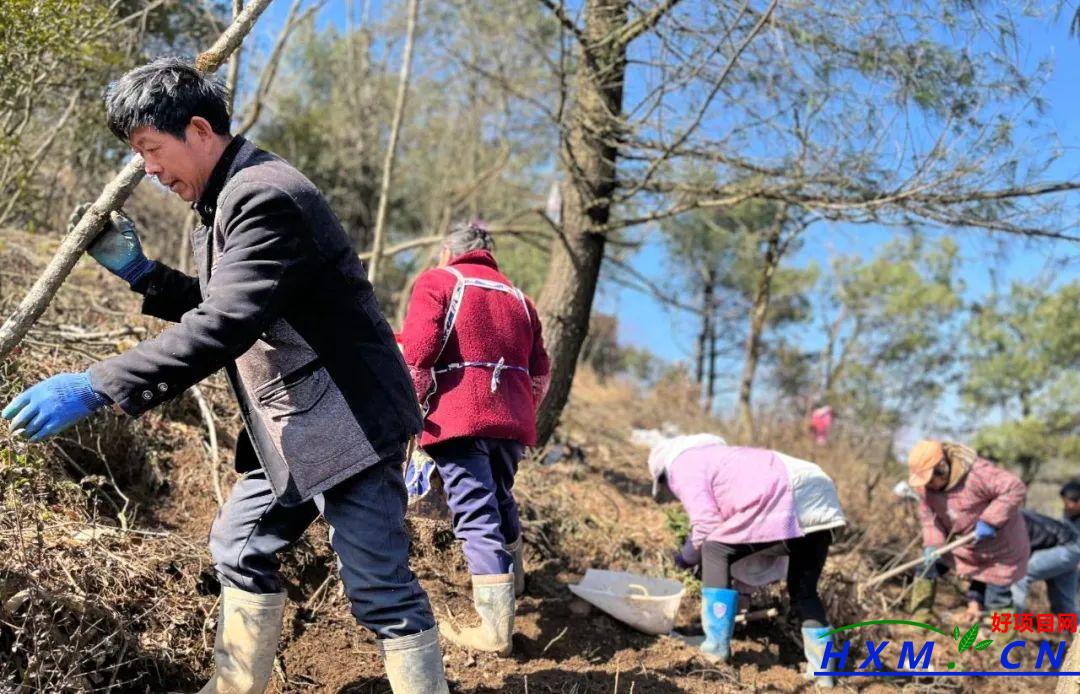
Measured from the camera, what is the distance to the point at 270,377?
2.12 m

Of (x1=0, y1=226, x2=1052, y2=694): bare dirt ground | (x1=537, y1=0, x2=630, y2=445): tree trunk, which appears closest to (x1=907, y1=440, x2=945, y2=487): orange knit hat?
(x1=0, y1=226, x2=1052, y2=694): bare dirt ground

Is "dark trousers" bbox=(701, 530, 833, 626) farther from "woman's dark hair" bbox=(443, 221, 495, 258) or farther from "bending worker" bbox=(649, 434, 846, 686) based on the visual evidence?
"woman's dark hair" bbox=(443, 221, 495, 258)

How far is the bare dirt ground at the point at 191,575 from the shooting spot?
248 centimetres

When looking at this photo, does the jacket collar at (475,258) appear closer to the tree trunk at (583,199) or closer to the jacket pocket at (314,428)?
the jacket pocket at (314,428)

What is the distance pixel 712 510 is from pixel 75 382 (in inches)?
104

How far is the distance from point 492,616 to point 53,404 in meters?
1.68

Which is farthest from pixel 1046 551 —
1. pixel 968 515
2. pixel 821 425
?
pixel 821 425

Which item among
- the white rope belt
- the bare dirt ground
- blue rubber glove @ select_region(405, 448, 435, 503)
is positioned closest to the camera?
the bare dirt ground

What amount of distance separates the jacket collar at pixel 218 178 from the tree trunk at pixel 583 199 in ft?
10.4

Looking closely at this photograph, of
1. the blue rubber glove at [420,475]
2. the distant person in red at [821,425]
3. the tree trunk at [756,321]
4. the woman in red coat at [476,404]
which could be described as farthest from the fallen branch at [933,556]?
the distant person in red at [821,425]

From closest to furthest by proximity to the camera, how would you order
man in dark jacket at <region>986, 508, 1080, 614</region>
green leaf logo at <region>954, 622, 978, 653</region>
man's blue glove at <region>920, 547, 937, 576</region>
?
green leaf logo at <region>954, 622, 978, 653</region> < man's blue glove at <region>920, 547, 937, 576</region> < man in dark jacket at <region>986, 508, 1080, 614</region>

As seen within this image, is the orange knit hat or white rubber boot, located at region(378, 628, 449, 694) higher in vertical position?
the orange knit hat

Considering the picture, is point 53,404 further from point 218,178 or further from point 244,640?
point 244,640

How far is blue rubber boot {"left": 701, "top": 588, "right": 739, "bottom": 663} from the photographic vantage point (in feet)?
12.0
